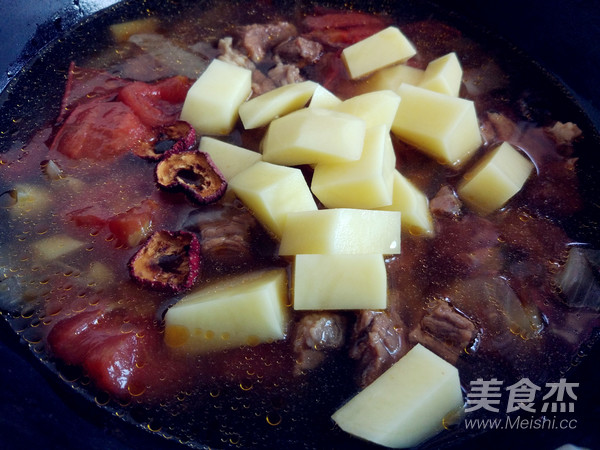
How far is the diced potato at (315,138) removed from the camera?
2.48 meters

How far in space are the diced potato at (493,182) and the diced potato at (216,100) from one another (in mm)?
1303

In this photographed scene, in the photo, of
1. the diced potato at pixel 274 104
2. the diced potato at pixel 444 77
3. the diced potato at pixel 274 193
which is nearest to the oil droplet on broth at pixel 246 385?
the diced potato at pixel 274 193

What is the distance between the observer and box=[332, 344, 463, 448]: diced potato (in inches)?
76.4

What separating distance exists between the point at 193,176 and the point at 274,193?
484 mm

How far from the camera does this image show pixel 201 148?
9.12 ft

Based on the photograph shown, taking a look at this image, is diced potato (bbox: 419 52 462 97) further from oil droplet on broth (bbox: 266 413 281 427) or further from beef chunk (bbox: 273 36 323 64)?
oil droplet on broth (bbox: 266 413 281 427)

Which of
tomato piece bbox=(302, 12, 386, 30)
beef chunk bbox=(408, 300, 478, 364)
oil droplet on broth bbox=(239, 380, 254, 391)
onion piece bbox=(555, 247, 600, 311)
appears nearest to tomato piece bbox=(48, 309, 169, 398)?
oil droplet on broth bbox=(239, 380, 254, 391)

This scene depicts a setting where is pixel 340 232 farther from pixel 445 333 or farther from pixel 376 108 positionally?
pixel 376 108

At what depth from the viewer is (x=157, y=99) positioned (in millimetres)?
3086

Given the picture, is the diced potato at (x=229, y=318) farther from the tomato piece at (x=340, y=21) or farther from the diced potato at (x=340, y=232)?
the tomato piece at (x=340, y=21)

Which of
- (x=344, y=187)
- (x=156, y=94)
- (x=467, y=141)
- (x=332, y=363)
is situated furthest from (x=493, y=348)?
(x=156, y=94)

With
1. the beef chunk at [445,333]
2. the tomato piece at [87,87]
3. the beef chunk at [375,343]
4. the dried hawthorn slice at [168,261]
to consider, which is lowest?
the beef chunk at [445,333]

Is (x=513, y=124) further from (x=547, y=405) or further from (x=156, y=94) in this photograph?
(x=156, y=94)

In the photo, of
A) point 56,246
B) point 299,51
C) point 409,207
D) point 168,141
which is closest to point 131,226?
point 56,246
